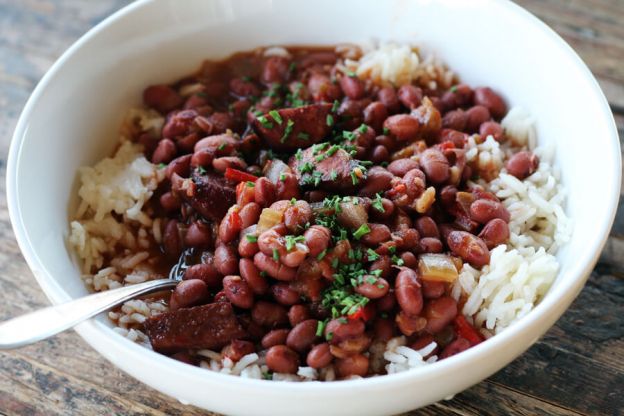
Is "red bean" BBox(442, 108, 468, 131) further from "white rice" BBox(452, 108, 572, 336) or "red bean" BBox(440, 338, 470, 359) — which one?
"red bean" BBox(440, 338, 470, 359)

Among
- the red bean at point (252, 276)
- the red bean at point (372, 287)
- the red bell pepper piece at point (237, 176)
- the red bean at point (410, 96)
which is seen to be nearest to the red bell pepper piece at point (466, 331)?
the red bean at point (372, 287)

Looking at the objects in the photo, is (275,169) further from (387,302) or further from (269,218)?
(387,302)

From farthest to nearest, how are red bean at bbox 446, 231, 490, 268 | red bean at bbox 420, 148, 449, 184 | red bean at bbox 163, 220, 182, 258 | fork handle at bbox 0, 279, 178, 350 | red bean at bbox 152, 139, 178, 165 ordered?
red bean at bbox 152, 139, 178, 165
red bean at bbox 163, 220, 182, 258
red bean at bbox 420, 148, 449, 184
red bean at bbox 446, 231, 490, 268
fork handle at bbox 0, 279, 178, 350

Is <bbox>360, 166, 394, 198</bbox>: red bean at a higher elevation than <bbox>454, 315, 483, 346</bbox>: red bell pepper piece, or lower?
higher

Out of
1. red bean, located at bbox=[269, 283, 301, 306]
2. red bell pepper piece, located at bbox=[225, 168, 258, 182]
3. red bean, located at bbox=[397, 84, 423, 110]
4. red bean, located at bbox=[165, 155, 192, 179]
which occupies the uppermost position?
red bean, located at bbox=[397, 84, 423, 110]

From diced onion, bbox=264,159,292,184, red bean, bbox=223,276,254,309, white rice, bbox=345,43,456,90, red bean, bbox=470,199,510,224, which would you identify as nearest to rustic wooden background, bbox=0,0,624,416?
red bean, bbox=223,276,254,309

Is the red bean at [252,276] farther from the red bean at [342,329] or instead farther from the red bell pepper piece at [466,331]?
the red bell pepper piece at [466,331]
